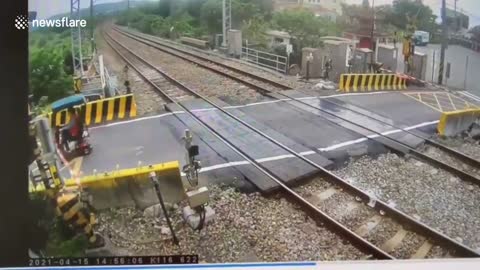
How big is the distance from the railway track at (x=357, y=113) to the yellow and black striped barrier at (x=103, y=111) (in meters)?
0.28

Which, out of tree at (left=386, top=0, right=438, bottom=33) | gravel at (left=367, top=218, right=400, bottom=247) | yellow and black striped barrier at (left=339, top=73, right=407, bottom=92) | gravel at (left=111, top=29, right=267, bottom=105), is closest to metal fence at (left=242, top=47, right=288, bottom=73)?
gravel at (left=111, top=29, right=267, bottom=105)

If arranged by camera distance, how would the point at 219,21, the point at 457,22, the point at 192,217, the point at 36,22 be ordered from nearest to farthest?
1. the point at 36,22
2. the point at 192,217
3. the point at 219,21
4. the point at 457,22

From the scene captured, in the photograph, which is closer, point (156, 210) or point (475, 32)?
point (156, 210)

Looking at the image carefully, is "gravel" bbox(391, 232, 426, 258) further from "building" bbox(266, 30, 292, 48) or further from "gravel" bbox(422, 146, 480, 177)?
"building" bbox(266, 30, 292, 48)

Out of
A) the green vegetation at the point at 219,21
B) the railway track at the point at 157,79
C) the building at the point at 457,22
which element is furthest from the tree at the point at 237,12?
the building at the point at 457,22

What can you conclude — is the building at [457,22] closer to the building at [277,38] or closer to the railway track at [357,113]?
the railway track at [357,113]

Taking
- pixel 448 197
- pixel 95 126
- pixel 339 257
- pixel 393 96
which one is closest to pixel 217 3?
pixel 95 126

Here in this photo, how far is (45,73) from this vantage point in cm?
191

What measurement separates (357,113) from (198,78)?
0.76m

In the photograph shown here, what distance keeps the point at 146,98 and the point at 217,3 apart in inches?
20.1

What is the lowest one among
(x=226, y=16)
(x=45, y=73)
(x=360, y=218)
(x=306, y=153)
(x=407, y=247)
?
(x=407, y=247)

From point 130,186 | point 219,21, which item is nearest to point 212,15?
point 219,21

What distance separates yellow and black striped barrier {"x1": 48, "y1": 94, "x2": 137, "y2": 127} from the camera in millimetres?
1962

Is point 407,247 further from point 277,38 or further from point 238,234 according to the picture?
point 277,38
